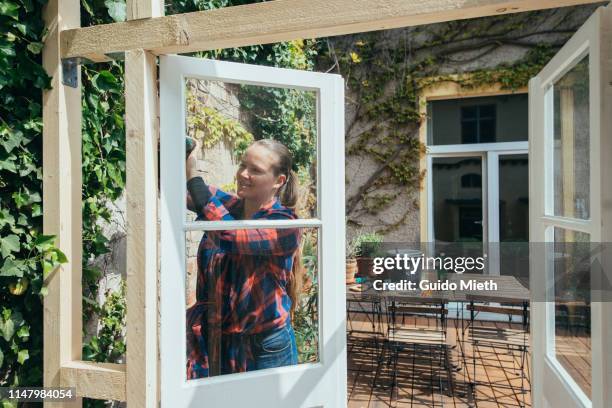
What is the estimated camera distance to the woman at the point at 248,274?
1.72 metres

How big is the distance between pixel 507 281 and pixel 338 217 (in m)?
3.03

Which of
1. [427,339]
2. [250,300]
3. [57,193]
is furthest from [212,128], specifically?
[427,339]

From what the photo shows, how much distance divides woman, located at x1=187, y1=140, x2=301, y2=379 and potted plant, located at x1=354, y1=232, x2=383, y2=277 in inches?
138

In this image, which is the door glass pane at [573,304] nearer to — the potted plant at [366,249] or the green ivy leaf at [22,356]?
the green ivy leaf at [22,356]

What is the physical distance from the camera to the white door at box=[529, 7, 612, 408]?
1313 mm

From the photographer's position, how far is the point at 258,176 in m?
1.79

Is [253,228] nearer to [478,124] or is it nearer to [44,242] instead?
[44,242]

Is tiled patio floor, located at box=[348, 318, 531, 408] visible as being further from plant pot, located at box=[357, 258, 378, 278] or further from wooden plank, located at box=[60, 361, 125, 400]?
wooden plank, located at box=[60, 361, 125, 400]

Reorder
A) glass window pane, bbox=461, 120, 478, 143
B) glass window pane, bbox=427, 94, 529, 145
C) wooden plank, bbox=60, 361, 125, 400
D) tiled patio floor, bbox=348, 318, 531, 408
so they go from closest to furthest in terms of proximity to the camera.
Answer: wooden plank, bbox=60, 361, 125, 400 < tiled patio floor, bbox=348, 318, 531, 408 < glass window pane, bbox=427, 94, 529, 145 < glass window pane, bbox=461, 120, 478, 143

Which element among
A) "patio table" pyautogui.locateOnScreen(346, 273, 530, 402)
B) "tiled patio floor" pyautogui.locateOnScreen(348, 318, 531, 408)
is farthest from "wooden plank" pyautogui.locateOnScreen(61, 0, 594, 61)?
"tiled patio floor" pyautogui.locateOnScreen(348, 318, 531, 408)

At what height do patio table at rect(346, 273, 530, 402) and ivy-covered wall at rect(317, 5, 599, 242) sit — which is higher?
ivy-covered wall at rect(317, 5, 599, 242)

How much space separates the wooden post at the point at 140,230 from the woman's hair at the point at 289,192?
1.48 ft

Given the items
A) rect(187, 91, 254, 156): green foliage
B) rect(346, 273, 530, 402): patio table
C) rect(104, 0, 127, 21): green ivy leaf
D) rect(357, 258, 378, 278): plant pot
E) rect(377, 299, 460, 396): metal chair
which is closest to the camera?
rect(187, 91, 254, 156): green foliage

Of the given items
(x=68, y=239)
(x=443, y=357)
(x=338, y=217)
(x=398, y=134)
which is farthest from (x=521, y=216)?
(x=68, y=239)
